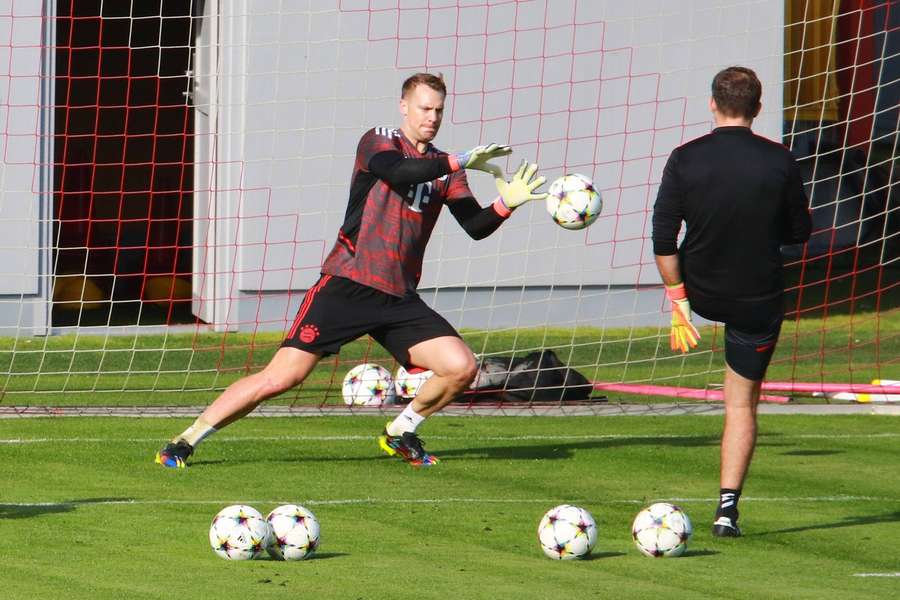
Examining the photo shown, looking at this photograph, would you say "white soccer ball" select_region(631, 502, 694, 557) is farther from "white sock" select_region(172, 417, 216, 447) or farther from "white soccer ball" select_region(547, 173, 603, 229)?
"white sock" select_region(172, 417, 216, 447)

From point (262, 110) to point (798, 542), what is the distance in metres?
10.4

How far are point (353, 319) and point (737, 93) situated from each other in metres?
2.61

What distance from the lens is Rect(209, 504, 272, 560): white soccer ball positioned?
6266mm

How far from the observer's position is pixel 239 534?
6.27 meters

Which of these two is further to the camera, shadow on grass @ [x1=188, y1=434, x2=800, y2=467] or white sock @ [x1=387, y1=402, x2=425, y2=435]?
shadow on grass @ [x1=188, y1=434, x2=800, y2=467]

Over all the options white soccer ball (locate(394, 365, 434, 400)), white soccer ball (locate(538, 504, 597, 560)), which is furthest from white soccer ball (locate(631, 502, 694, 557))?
white soccer ball (locate(394, 365, 434, 400))

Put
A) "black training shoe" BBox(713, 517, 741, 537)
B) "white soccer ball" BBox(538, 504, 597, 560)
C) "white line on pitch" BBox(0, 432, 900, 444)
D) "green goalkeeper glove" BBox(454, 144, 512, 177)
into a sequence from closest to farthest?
"white soccer ball" BBox(538, 504, 597, 560) < "black training shoe" BBox(713, 517, 741, 537) < "green goalkeeper glove" BBox(454, 144, 512, 177) < "white line on pitch" BBox(0, 432, 900, 444)

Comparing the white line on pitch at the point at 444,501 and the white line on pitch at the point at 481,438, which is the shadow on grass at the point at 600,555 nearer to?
the white line on pitch at the point at 444,501

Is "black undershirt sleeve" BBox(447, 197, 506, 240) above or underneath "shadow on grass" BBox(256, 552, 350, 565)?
above

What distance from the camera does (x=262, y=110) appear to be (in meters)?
16.3

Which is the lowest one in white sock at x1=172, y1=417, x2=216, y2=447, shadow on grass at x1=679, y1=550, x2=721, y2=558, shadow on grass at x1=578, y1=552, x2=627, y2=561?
shadow on grass at x1=578, y1=552, x2=627, y2=561

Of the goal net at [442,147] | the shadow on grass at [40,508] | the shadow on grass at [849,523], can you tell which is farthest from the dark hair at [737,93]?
the goal net at [442,147]

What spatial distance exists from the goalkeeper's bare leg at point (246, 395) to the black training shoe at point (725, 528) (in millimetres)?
2510

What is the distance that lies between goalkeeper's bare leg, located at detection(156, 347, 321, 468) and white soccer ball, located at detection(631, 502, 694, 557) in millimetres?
2593
